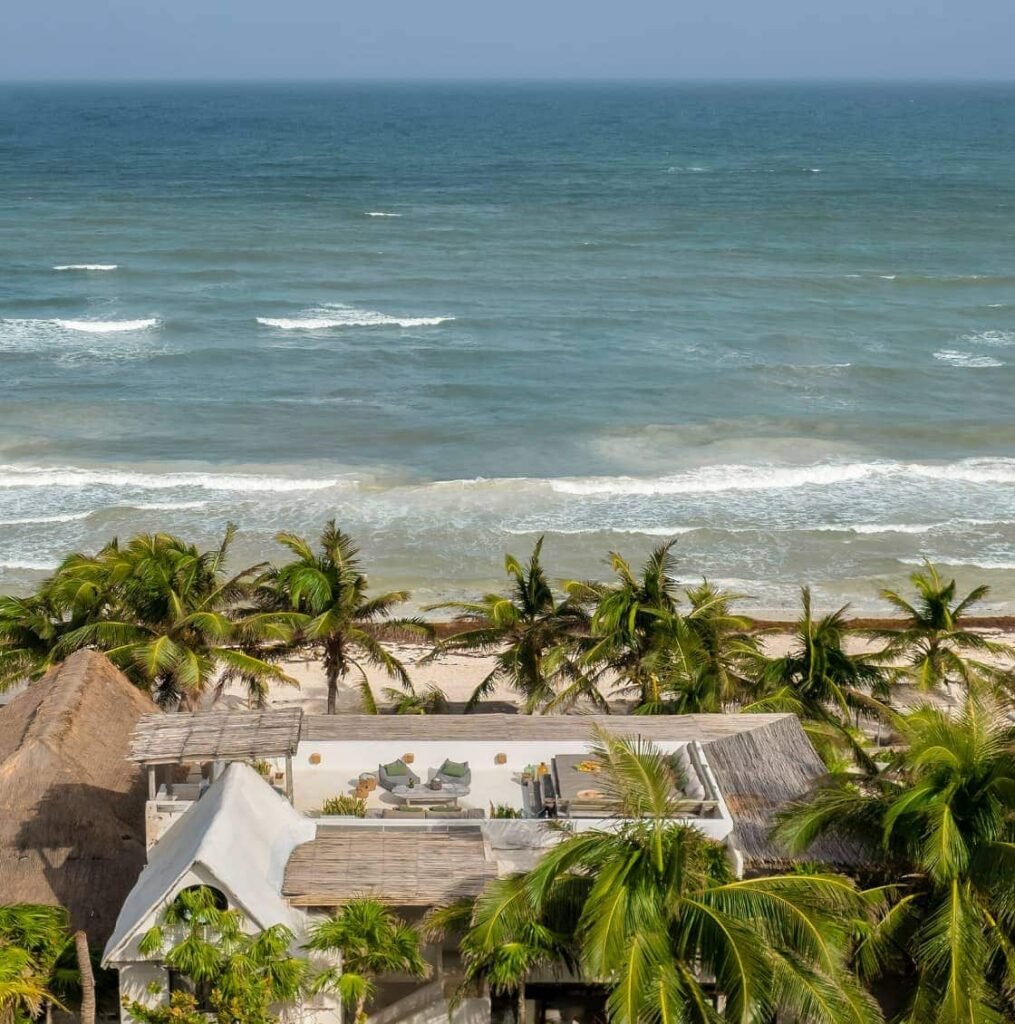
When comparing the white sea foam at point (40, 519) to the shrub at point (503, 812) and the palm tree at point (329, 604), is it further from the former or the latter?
the shrub at point (503, 812)

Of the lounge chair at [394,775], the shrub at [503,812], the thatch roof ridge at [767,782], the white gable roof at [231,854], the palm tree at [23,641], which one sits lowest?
the palm tree at [23,641]

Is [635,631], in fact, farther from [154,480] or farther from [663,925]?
[154,480]

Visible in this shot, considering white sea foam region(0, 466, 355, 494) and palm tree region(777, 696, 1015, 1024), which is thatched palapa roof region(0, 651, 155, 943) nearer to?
palm tree region(777, 696, 1015, 1024)

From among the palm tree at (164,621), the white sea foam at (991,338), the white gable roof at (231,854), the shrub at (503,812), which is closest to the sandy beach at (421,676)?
the palm tree at (164,621)

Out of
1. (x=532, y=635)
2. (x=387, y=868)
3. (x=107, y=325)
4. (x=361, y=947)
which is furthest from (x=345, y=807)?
(x=107, y=325)

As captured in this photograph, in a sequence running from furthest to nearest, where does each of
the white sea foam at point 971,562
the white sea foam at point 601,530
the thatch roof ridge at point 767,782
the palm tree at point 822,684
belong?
1. the white sea foam at point 601,530
2. the white sea foam at point 971,562
3. the palm tree at point 822,684
4. the thatch roof ridge at point 767,782
